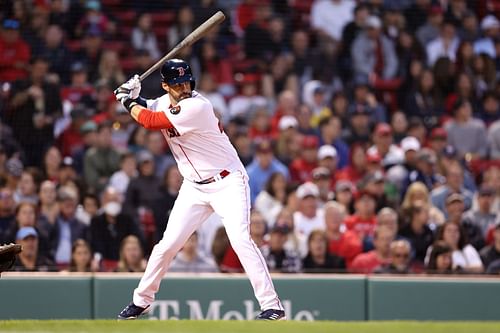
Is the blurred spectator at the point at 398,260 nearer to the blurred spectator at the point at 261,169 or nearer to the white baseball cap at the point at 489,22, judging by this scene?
the blurred spectator at the point at 261,169

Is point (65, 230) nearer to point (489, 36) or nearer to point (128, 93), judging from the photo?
point (128, 93)

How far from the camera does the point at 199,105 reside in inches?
347

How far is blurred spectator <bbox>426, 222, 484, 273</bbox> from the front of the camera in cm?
1168

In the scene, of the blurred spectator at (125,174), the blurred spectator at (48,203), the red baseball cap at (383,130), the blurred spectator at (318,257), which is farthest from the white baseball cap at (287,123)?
the blurred spectator at (48,203)

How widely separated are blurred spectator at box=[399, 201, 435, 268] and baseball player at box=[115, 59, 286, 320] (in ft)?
11.4

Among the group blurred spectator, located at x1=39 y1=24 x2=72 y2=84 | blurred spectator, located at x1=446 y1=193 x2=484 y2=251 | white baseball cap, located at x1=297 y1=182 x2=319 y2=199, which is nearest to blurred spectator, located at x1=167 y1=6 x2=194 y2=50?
blurred spectator, located at x1=39 y1=24 x2=72 y2=84

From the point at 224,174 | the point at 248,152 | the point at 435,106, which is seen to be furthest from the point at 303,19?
the point at 224,174

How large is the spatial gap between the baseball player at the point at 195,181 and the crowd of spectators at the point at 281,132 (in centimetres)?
233

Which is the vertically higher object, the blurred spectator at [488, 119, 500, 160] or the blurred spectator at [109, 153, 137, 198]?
the blurred spectator at [488, 119, 500, 160]

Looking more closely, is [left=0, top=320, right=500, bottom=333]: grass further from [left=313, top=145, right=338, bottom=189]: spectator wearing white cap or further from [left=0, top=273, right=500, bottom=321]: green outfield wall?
[left=313, top=145, right=338, bottom=189]: spectator wearing white cap

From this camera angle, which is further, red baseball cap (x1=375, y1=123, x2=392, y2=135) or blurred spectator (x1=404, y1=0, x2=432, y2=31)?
blurred spectator (x1=404, y1=0, x2=432, y2=31)

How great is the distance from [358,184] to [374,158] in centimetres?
45

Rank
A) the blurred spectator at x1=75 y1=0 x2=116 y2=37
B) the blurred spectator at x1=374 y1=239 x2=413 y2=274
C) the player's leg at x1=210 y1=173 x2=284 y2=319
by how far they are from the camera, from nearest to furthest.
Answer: the player's leg at x1=210 y1=173 x2=284 y2=319, the blurred spectator at x1=374 y1=239 x2=413 y2=274, the blurred spectator at x1=75 y1=0 x2=116 y2=37

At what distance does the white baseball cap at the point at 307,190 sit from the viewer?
12.3 metres
